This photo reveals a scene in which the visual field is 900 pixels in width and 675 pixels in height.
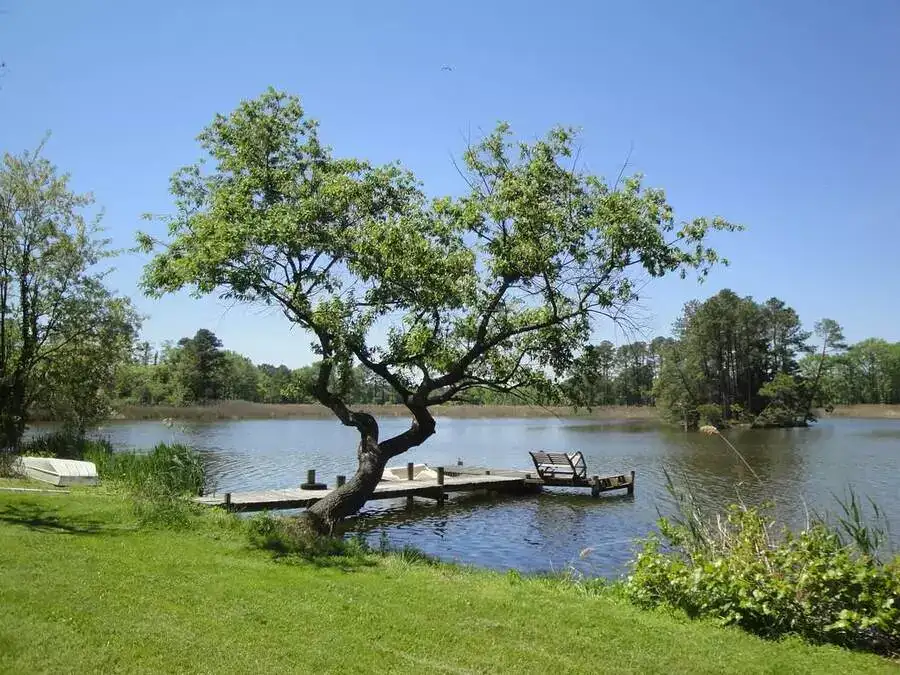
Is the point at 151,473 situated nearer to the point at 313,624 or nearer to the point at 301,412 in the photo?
the point at 313,624

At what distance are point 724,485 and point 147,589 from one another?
89.3 feet

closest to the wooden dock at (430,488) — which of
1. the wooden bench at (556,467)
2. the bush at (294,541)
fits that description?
the wooden bench at (556,467)

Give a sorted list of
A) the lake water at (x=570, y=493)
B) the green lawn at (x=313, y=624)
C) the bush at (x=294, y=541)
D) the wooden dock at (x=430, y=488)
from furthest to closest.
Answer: the wooden dock at (x=430, y=488) < the lake water at (x=570, y=493) < the bush at (x=294, y=541) < the green lawn at (x=313, y=624)

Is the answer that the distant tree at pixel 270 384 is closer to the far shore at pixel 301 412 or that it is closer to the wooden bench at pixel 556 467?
the far shore at pixel 301 412

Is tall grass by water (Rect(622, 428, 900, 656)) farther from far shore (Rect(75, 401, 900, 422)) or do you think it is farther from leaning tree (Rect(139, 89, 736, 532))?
far shore (Rect(75, 401, 900, 422))

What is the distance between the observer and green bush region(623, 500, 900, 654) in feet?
22.1

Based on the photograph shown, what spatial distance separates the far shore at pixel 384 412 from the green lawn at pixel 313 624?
254ft

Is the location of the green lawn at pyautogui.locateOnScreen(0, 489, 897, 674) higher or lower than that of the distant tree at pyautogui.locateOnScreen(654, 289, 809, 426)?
lower

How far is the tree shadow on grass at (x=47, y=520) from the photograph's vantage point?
34.3 ft

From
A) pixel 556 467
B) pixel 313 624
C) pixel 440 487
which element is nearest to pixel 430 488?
pixel 440 487

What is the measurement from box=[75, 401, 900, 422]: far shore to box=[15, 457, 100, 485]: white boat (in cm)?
6626

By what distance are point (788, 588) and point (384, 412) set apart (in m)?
99.7

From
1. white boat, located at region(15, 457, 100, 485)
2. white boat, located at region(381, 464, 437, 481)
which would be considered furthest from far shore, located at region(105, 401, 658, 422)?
white boat, located at region(15, 457, 100, 485)

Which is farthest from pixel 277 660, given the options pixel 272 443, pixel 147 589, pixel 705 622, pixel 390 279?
pixel 272 443
